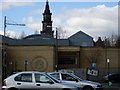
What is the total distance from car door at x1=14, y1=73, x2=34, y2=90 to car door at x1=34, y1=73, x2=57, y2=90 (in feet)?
1.02

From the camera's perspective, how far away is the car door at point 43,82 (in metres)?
19.8

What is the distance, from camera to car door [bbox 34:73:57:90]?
64.8ft

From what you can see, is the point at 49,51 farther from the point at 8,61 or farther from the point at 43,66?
the point at 8,61

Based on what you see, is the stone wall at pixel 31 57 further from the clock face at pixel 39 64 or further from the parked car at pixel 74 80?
the parked car at pixel 74 80

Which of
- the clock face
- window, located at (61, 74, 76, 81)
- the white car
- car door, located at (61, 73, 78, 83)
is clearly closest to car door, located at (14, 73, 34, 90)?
the white car

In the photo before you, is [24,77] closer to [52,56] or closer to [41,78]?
[41,78]

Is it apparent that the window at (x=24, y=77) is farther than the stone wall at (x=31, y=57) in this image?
No

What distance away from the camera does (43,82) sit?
1989 cm

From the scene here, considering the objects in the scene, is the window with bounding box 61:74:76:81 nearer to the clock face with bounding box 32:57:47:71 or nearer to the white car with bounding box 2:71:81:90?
the white car with bounding box 2:71:81:90

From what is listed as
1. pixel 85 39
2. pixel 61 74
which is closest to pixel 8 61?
pixel 85 39

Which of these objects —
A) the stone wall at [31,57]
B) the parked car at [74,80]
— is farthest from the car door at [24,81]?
the stone wall at [31,57]

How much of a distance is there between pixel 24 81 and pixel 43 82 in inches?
39.4

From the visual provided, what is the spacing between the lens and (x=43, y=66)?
76812 millimetres

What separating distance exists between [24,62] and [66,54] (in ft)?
29.7
